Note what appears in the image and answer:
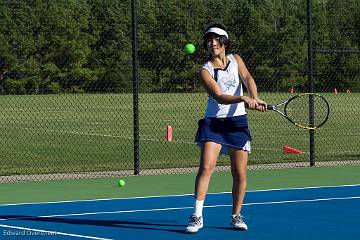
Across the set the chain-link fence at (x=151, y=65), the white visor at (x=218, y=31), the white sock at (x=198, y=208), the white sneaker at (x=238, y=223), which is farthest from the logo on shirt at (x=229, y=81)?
the chain-link fence at (x=151, y=65)

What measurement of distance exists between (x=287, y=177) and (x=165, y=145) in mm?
7319

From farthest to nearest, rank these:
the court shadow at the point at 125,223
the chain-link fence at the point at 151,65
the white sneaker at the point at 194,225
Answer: the chain-link fence at the point at 151,65 → the court shadow at the point at 125,223 → the white sneaker at the point at 194,225

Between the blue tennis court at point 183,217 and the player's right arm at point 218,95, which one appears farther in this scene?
the blue tennis court at point 183,217

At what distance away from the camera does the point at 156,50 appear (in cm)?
3747

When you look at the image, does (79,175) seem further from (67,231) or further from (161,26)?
(161,26)

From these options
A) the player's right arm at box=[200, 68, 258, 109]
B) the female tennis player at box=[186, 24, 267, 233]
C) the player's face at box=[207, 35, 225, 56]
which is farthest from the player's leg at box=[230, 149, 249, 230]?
the player's face at box=[207, 35, 225, 56]

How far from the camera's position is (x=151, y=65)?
129 feet

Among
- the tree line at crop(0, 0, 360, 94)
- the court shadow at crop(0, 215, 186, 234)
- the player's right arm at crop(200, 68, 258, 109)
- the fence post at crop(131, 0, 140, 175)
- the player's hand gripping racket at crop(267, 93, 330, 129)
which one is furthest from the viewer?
the tree line at crop(0, 0, 360, 94)

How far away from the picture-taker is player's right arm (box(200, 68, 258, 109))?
853 centimetres

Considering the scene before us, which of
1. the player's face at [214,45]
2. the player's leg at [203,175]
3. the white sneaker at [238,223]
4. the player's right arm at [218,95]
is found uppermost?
the player's face at [214,45]

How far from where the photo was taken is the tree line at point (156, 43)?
36000 mm

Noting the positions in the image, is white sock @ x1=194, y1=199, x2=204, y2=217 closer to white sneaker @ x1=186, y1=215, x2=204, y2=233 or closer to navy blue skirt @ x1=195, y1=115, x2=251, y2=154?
white sneaker @ x1=186, y1=215, x2=204, y2=233

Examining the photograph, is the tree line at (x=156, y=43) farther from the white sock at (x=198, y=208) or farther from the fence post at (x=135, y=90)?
the white sock at (x=198, y=208)

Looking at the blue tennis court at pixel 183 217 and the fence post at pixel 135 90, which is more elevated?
the fence post at pixel 135 90
